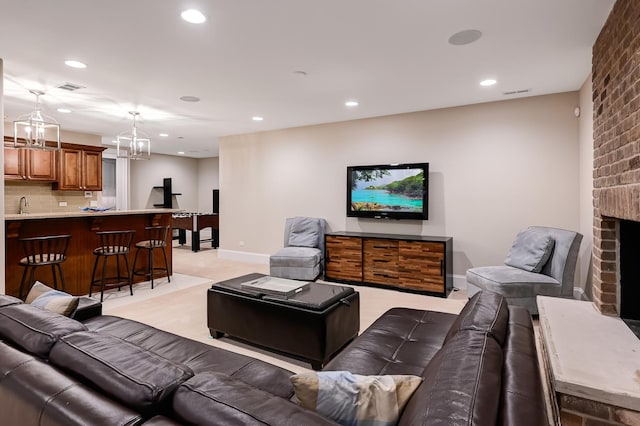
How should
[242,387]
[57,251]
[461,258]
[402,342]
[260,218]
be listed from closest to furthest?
[242,387] → [402,342] → [57,251] → [461,258] → [260,218]

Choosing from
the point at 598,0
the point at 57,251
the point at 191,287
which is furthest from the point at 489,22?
the point at 57,251

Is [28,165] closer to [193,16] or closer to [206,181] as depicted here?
Answer: [193,16]

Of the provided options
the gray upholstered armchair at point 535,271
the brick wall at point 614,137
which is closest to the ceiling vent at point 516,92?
the brick wall at point 614,137

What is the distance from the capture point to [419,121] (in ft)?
16.9

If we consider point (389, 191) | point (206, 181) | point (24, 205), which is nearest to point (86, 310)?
point (389, 191)

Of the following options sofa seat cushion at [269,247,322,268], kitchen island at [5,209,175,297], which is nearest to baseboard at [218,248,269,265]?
sofa seat cushion at [269,247,322,268]

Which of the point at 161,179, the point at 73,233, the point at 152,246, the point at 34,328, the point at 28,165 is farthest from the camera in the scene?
the point at 161,179

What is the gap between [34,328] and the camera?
1377 mm

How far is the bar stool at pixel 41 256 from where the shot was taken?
3668 mm

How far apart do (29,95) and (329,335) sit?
4916mm

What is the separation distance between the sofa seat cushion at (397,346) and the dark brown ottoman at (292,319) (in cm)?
38

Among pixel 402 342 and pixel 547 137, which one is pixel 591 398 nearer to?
pixel 402 342

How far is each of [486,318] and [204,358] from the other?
4.74 ft

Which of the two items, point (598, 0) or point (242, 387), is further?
point (598, 0)
